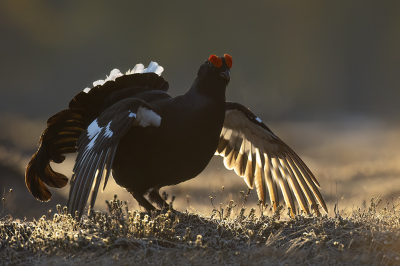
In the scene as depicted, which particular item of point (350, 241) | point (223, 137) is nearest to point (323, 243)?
point (350, 241)

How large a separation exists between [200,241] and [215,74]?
2.12 metres

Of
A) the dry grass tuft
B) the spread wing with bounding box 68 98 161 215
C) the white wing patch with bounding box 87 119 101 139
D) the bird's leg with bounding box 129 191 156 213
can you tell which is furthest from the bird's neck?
the bird's leg with bounding box 129 191 156 213

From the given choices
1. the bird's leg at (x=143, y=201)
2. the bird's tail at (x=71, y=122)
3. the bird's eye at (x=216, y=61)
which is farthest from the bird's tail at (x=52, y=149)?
the bird's eye at (x=216, y=61)

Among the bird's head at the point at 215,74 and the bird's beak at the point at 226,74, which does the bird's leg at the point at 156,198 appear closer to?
the bird's head at the point at 215,74

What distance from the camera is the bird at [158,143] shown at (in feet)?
13.9

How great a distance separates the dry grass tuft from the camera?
11.1ft

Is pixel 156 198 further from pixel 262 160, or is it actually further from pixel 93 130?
pixel 262 160

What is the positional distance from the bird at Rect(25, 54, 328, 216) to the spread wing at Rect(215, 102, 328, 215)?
0.02 m

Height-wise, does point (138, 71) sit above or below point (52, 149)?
above

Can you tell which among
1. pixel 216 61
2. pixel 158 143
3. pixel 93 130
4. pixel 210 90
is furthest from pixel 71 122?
pixel 216 61

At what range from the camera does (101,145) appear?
4.09 meters

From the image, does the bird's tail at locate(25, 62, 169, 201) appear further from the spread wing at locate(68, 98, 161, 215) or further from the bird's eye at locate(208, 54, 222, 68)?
the bird's eye at locate(208, 54, 222, 68)

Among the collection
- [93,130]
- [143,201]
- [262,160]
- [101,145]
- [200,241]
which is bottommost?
[200,241]

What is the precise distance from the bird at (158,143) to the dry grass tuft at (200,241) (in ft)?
1.34
